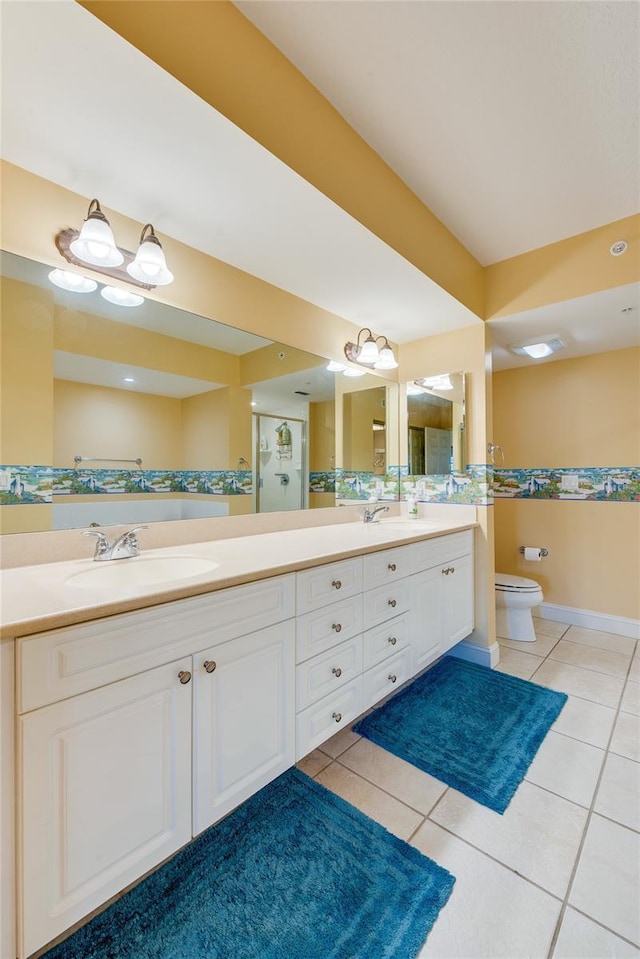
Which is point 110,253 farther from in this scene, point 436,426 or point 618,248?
point 618,248

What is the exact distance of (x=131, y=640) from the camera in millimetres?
905

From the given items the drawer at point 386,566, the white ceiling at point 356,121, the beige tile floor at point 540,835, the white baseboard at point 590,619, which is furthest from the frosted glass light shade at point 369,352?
the white baseboard at point 590,619

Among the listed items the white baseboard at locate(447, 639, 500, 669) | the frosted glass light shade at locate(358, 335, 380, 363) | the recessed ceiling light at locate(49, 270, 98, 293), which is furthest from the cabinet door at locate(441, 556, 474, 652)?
the recessed ceiling light at locate(49, 270, 98, 293)

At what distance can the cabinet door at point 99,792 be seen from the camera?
779 mm

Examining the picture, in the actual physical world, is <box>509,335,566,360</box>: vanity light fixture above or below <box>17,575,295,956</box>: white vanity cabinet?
above

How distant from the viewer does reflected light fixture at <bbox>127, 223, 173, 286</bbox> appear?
4.37 ft

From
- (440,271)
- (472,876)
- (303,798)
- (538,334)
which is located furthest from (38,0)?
(538,334)

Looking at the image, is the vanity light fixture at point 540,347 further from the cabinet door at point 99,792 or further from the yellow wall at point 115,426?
the cabinet door at point 99,792

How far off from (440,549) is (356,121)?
1.88m

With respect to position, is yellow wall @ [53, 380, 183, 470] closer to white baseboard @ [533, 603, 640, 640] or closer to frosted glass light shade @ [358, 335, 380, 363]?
frosted glass light shade @ [358, 335, 380, 363]

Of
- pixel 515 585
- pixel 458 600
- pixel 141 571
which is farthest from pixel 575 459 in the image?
pixel 141 571

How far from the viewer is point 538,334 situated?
2568 millimetres

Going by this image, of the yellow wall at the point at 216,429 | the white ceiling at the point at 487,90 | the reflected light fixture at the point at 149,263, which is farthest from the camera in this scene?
the yellow wall at the point at 216,429

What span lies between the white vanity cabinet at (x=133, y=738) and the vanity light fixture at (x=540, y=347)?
2.47 meters
